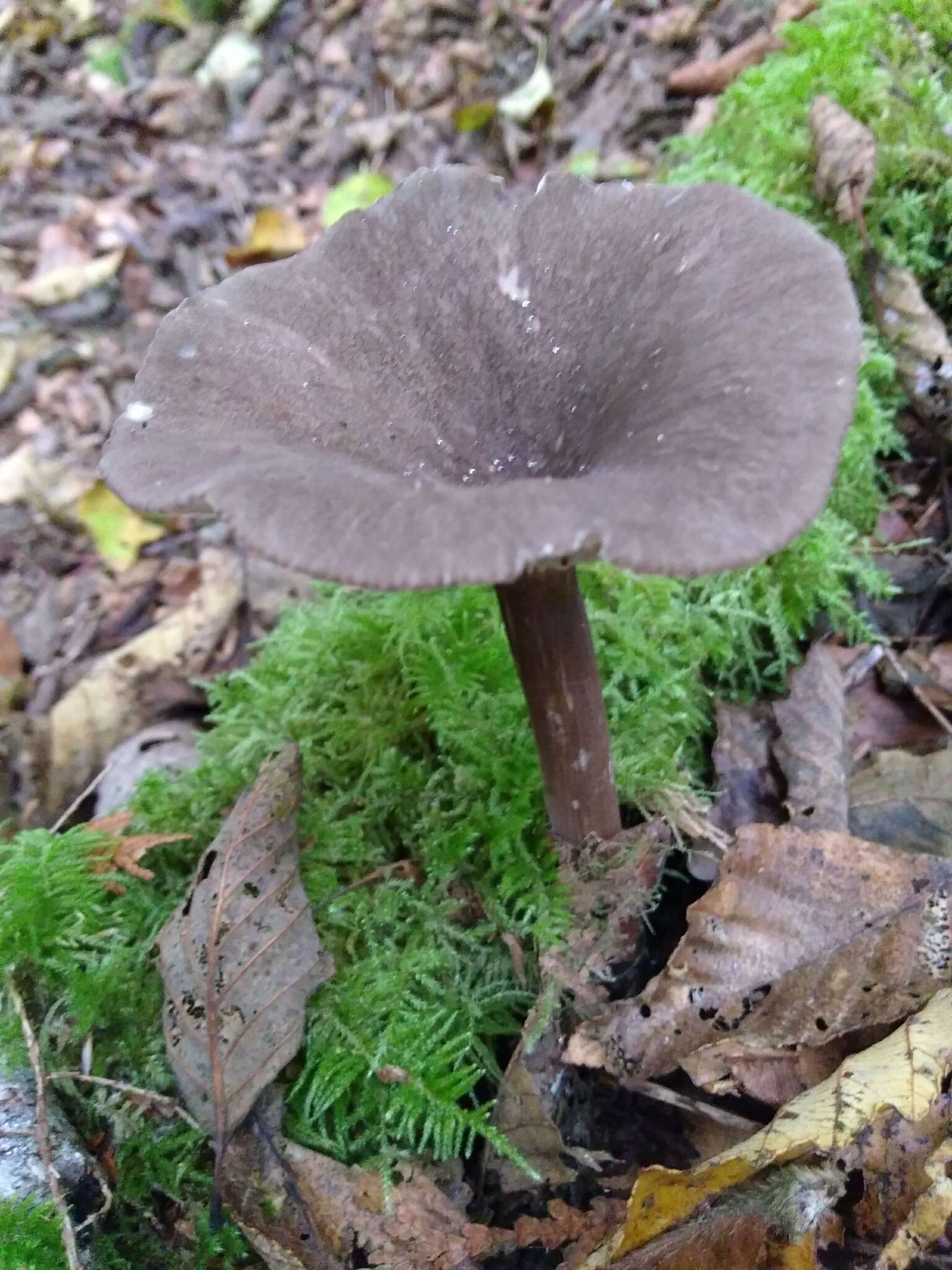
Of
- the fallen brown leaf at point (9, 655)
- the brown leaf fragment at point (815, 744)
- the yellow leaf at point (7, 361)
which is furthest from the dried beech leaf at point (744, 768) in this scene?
the yellow leaf at point (7, 361)

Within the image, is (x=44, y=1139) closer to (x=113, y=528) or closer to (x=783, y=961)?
(x=783, y=961)

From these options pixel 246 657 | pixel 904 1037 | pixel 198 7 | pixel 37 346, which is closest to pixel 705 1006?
pixel 904 1037

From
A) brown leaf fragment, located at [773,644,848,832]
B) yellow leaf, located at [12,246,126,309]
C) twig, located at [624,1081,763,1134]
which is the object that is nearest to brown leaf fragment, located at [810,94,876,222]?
brown leaf fragment, located at [773,644,848,832]

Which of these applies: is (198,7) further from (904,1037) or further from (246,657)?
(904,1037)

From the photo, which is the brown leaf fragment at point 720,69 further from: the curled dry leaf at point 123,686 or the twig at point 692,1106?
the twig at point 692,1106

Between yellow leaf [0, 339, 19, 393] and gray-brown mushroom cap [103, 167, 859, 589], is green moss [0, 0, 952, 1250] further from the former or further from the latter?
yellow leaf [0, 339, 19, 393]
